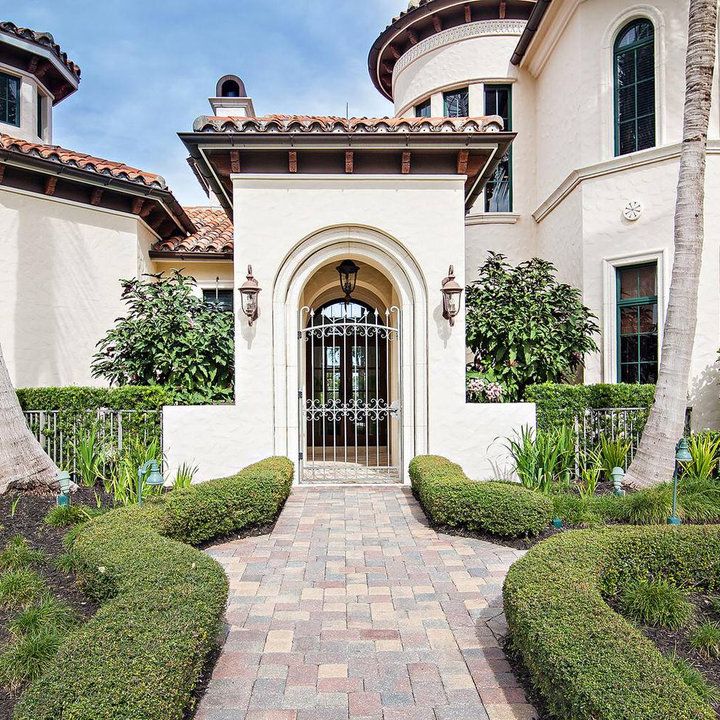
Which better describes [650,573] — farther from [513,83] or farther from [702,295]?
[513,83]

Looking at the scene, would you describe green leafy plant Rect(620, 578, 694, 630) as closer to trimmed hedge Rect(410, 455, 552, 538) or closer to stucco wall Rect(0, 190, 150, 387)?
trimmed hedge Rect(410, 455, 552, 538)

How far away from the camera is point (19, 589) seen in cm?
427

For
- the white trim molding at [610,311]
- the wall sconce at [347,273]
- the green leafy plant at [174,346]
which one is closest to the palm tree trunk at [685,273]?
the white trim molding at [610,311]

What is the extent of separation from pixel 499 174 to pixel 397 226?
5.73 m

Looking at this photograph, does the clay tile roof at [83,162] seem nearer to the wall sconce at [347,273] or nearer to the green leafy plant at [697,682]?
the wall sconce at [347,273]

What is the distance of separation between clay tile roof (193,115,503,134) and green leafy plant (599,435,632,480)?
5.24 metres

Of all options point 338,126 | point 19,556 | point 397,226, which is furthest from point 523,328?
point 19,556

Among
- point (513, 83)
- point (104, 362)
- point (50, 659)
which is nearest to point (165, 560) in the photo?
point (50, 659)

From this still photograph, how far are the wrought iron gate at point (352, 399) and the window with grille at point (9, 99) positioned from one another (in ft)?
29.0

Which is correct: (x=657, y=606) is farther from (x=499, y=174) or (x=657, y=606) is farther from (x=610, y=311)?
(x=499, y=174)

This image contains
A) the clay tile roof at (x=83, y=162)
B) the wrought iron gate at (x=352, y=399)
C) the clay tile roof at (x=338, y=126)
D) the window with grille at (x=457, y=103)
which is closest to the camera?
the clay tile roof at (x=338, y=126)

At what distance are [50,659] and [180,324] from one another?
656 centimetres

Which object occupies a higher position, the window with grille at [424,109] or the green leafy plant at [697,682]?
the window with grille at [424,109]

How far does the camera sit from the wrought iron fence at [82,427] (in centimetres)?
855
